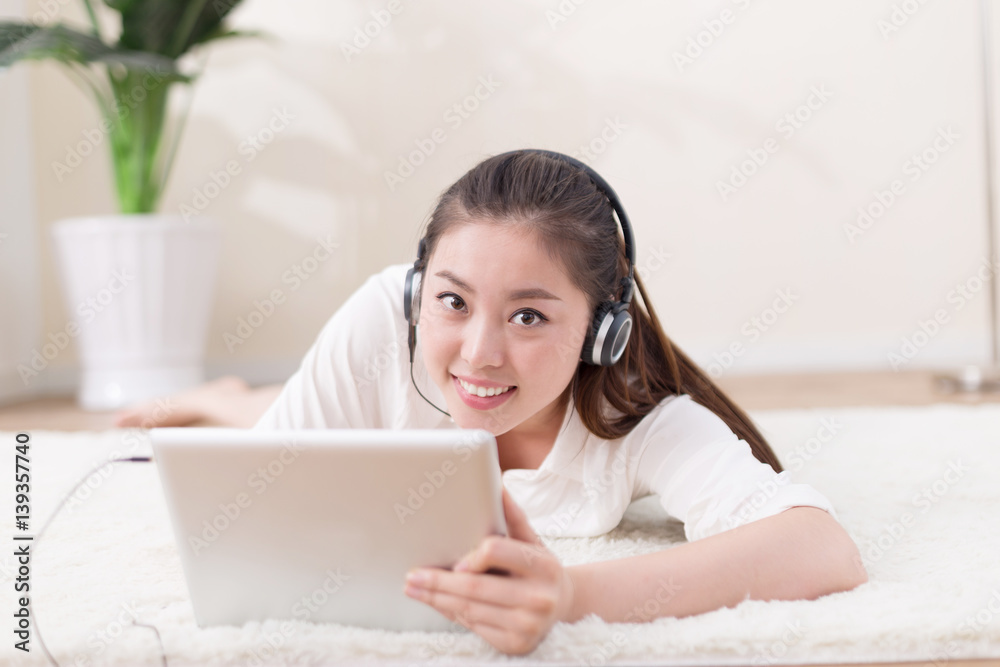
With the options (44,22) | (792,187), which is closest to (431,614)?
(792,187)

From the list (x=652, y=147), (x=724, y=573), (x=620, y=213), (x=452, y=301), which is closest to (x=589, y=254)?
(x=620, y=213)

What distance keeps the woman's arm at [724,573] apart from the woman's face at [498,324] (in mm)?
211

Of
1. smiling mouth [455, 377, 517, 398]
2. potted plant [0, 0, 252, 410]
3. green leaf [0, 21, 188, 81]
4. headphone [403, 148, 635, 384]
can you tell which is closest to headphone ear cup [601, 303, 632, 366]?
headphone [403, 148, 635, 384]

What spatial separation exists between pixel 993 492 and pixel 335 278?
2.30m

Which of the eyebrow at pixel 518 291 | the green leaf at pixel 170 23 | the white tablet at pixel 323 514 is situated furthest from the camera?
the green leaf at pixel 170 23

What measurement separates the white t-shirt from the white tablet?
15.2 inches

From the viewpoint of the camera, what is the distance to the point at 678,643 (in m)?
0.78

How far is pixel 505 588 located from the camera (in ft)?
2.40

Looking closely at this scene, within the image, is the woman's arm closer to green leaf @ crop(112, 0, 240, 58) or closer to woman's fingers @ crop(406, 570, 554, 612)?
woman's fingers @ crop(406, 570, 554, 612)

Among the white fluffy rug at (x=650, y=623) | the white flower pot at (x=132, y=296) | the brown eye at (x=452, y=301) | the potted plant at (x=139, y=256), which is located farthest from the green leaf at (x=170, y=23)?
the brown eye at (x=452, y=301)

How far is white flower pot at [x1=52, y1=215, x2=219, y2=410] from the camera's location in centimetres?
Result: 264

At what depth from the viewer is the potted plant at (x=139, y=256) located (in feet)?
8.55

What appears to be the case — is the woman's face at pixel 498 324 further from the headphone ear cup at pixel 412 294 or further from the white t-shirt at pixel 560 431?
the white t-shirt at pixel 560 431

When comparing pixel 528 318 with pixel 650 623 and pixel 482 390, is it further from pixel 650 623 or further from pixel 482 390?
pixel 650 623
